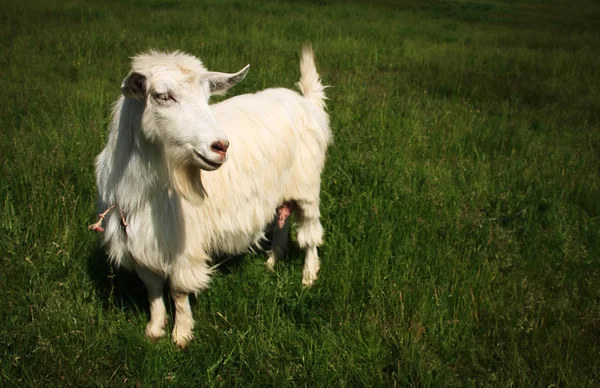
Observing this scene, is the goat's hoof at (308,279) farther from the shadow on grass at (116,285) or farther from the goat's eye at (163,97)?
the goat's eye at (163,97)

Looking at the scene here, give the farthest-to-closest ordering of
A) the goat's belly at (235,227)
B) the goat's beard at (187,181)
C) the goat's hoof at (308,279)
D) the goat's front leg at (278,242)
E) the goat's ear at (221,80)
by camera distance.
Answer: the goat's front leg at (278,242) < the goat's hoof at (308,279) < the goat's belly at (235,227) < the goat's ear at (221,80) < the goat's beard at (187,181)

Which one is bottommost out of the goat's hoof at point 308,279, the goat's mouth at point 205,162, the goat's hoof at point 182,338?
the goat's hoof at point 182,338

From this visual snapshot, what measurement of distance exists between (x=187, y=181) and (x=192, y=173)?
57 mm

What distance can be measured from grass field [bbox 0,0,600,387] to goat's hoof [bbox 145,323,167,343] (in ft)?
0.15

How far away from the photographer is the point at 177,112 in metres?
2.34

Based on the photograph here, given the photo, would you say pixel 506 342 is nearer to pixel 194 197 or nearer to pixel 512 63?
pixel 194 197

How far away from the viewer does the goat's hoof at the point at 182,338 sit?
290 cm

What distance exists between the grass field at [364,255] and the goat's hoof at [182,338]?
8cm

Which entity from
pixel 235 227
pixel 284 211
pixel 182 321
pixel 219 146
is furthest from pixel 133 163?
pixel 284 211

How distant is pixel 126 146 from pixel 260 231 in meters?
1.13

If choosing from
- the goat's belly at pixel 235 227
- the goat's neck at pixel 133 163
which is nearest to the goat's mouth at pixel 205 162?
the goat's neck at pixel 133 163

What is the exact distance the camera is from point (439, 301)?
310 cm

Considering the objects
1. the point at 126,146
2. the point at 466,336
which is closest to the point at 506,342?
the point at 466,336

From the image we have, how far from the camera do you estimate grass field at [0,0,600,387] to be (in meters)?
2.64
